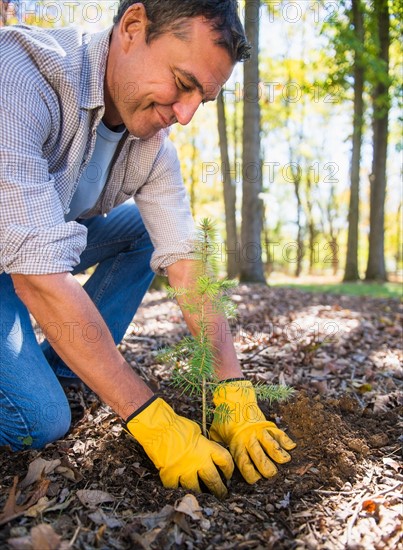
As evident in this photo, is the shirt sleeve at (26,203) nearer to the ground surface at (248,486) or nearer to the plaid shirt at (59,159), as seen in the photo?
the plaid shirt at (59,159)

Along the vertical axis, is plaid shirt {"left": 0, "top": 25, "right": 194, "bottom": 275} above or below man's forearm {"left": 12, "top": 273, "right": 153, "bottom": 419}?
above

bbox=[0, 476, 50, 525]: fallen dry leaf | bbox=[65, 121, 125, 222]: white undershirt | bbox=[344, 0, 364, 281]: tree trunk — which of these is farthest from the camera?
bbox=[344, 0, 364, 281]: tree trunk

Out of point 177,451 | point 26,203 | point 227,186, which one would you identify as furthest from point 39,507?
point 227,186

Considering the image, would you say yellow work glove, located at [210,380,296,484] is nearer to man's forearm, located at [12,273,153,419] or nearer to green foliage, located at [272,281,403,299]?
man's forearm, located at [12,273,153,419]

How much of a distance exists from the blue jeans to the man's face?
923 mm

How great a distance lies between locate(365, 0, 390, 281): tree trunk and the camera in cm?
1107

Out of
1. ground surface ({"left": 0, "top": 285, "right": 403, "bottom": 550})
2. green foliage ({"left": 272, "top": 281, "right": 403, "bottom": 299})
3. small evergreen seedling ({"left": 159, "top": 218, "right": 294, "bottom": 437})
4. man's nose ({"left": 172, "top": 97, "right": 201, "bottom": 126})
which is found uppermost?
man's nose ({"left": 172, "top": 97, "right": 201, "bottom": 126})

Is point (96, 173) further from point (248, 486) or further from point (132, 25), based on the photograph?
point (248, 486)

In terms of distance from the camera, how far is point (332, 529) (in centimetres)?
157

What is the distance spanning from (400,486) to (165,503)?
0.88m

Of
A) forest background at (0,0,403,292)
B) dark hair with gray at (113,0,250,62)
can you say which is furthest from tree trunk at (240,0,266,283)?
dark hair with gray at (113,0,250,62)

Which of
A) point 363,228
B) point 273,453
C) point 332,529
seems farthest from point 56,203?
point 363,228

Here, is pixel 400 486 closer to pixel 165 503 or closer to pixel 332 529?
pixel 332 529

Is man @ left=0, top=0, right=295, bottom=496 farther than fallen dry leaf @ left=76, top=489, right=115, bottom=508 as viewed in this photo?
Yes
